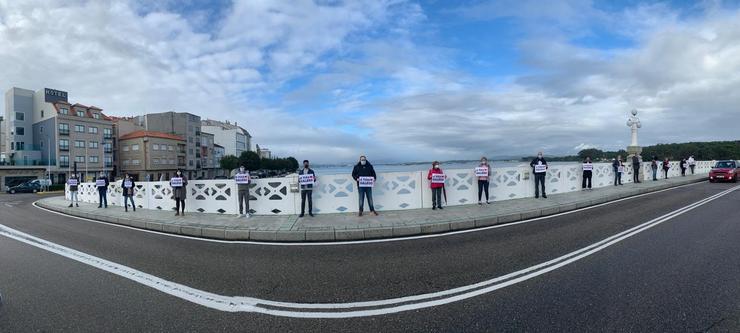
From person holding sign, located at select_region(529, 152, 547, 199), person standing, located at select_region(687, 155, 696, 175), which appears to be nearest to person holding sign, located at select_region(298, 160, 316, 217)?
person holding sign, located at select_region(529, 152, 547, 199)

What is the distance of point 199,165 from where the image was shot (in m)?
77.6

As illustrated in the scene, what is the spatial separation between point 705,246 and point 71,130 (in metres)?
73.8

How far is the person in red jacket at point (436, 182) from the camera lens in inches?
398

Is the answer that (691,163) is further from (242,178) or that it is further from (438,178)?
(242,178)

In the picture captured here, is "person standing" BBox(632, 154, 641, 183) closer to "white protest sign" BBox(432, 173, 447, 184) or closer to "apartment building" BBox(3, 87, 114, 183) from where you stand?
"white protest sign" BBox(432, 173, 447, 184)

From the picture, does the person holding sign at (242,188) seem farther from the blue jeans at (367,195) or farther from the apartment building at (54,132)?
the apartment building at (54,132)

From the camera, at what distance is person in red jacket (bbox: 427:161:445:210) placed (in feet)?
33.2

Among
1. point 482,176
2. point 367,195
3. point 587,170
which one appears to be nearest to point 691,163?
point 587,170

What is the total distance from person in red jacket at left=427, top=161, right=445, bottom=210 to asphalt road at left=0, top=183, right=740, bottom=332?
2862 millimetres

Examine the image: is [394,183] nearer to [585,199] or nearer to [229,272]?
[229,272]

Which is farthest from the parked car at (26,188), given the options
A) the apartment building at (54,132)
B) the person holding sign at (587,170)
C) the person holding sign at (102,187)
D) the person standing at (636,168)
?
the person standing at (636,168)

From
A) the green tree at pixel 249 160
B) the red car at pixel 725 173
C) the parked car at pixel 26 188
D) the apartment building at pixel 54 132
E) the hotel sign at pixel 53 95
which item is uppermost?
the hotel sign at pixel 53 95

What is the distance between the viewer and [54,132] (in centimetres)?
5012

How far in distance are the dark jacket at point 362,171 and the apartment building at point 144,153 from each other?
6481cm
